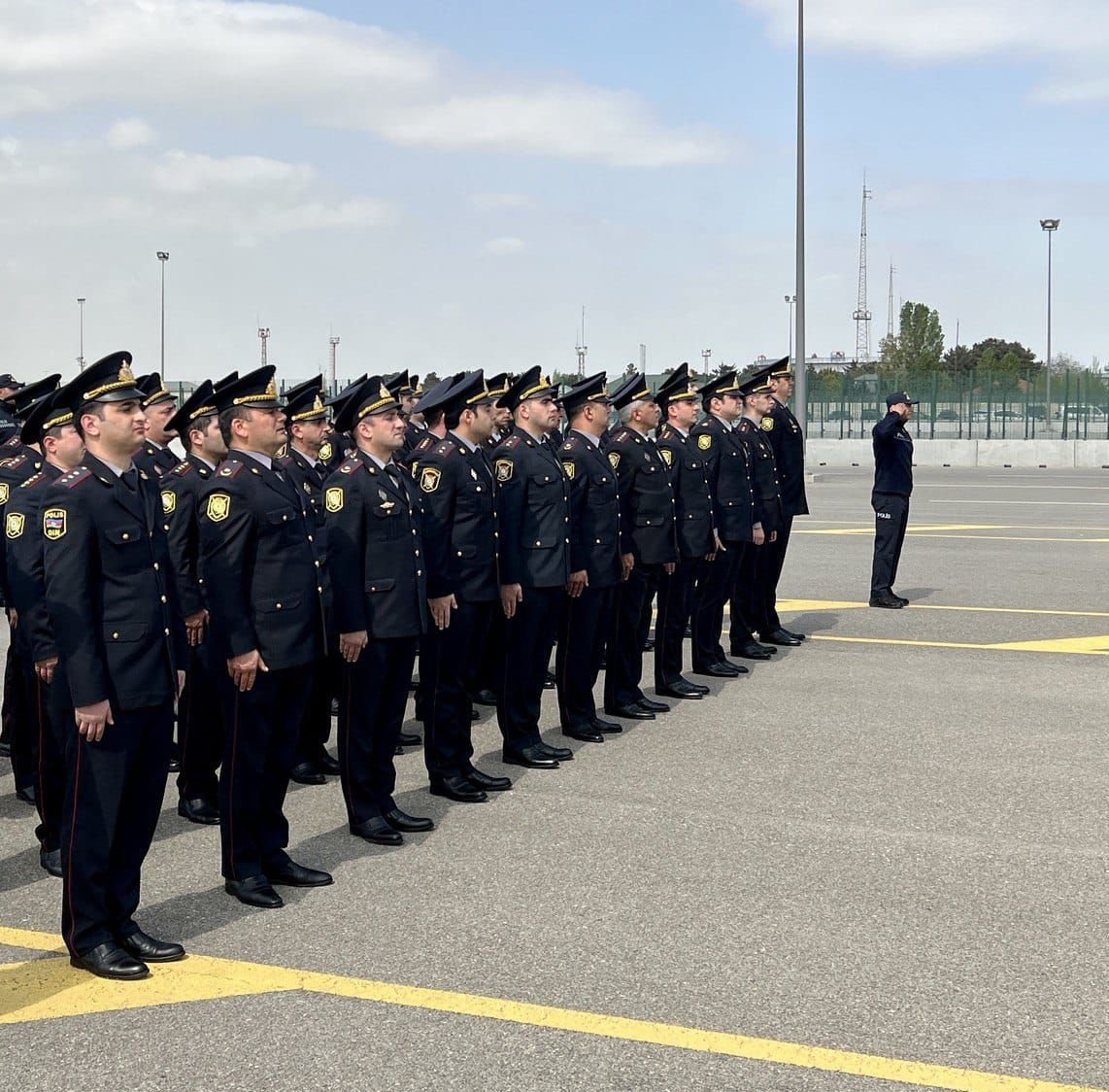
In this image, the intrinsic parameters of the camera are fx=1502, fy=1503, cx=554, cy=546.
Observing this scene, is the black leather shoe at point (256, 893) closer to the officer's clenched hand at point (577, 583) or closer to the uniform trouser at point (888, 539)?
the officer's clenched hand at point (577, 583)

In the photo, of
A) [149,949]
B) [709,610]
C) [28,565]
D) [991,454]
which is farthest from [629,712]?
[991,454]

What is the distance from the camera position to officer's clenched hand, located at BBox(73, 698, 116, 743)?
4.65m

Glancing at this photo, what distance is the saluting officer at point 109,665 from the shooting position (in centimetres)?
466

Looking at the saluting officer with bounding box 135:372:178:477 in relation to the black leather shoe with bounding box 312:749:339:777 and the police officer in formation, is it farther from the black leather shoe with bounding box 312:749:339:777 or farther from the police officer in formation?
the black leather shoe with bounding box 312:749:339:777

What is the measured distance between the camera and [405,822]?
6.29m

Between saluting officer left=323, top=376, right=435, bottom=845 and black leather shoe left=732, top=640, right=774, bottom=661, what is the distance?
4.46 metres

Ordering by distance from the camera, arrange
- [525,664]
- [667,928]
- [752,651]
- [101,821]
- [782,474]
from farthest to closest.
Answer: [782,474]
[752,651]
[525,664]
[667,928]
[101,821]

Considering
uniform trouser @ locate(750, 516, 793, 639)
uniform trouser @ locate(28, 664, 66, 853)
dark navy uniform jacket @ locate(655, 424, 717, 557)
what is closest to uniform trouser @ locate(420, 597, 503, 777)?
uniform trouser @ locate(28, 664, 66, 853)

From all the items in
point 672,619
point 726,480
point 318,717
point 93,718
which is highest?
point 726,480

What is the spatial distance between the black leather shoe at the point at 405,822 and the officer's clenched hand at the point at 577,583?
6.42 ft

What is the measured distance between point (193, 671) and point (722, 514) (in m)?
4.31

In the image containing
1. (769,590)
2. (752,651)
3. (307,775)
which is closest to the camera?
(307,775)

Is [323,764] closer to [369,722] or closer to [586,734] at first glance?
[369,722]

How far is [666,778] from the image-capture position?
278 inches
